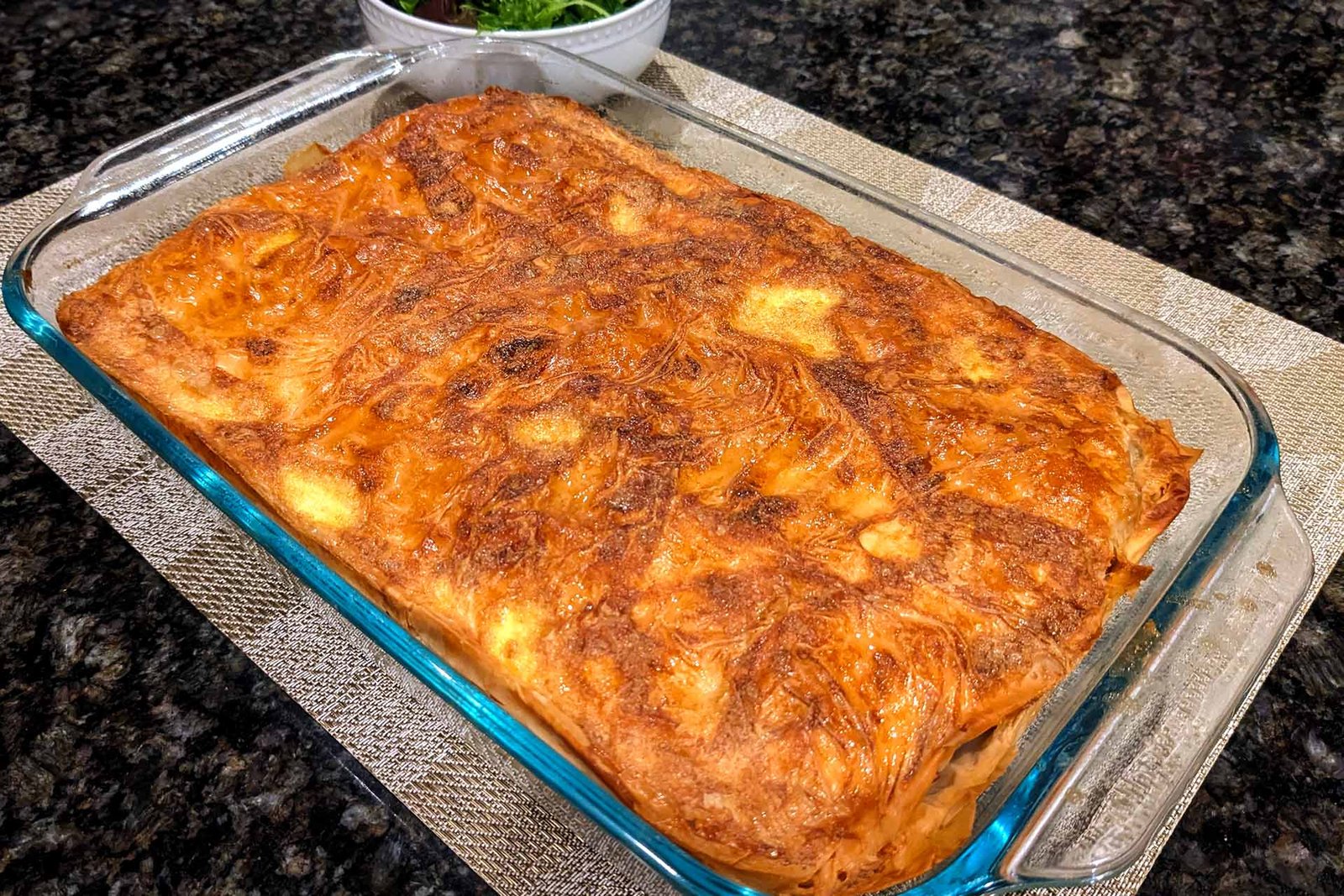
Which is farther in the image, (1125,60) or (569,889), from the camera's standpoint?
(1125,60)

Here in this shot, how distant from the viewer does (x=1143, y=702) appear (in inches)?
47.8

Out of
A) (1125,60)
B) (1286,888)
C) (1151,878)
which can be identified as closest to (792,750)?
(1151,878)

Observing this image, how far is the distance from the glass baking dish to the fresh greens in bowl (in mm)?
125

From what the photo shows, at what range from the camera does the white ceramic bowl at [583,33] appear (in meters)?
2.23

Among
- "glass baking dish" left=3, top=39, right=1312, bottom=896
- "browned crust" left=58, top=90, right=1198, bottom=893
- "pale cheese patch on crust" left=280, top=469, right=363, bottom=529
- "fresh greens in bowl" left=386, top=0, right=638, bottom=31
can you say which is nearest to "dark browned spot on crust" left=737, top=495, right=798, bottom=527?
"browned crust" left=58, top=90, right=1198, bottom=893

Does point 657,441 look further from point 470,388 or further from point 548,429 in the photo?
point 470,388

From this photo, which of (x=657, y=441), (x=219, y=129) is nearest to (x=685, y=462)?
(x=657, y=441)

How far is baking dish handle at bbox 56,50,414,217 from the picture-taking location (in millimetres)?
1836

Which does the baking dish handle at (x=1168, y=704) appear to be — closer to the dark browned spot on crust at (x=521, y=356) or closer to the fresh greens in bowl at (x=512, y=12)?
the dark browned spot on crust at (x=521, y=356)

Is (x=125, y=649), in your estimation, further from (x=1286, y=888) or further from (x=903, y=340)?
(x=1286, y=888)

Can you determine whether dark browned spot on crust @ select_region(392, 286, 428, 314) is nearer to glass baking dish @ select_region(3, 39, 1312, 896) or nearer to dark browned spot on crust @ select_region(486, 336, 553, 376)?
dark browned spot on crust @ select_region(486, 336, 553, 376)

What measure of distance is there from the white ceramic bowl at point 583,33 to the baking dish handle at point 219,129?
0.15 meters

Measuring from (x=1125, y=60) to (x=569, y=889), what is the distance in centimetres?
275

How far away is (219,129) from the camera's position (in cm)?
197
